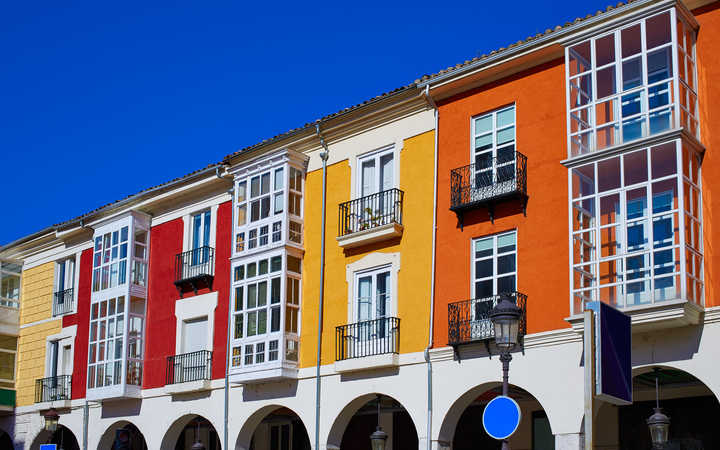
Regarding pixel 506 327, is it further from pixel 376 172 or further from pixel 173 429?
pixel 173 429

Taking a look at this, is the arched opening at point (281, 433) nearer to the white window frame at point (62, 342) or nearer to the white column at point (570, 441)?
the white window frame at point (62, 342)

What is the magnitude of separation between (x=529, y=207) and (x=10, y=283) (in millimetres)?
21942

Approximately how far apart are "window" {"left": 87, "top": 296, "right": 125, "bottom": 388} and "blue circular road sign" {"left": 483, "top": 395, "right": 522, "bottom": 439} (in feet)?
56.2

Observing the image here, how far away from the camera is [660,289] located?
17.2m

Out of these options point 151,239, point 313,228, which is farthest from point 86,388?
point 313,228

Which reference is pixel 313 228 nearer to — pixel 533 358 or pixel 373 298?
pixel 373 298

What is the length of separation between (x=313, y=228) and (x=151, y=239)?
7.18 meters

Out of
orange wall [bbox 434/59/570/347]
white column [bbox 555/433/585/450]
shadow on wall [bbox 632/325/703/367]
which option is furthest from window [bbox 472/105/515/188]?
white column [bbox 555/433/585/450]

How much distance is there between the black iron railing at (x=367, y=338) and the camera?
71.7 feet

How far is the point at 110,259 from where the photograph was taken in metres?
29.9

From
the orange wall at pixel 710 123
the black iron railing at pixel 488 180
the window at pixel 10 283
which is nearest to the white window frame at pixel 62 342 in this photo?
the window at pixel 10 283

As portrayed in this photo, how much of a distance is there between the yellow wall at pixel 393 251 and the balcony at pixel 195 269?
12.0 feet

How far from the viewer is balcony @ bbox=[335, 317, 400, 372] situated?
21.8m

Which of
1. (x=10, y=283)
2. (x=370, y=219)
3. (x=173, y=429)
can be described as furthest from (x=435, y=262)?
(x=10, y=283)
